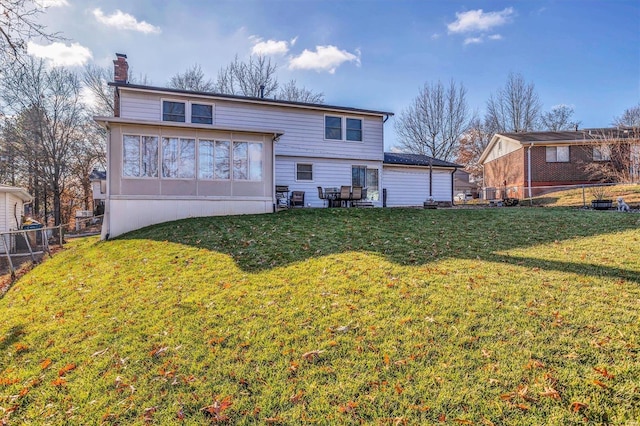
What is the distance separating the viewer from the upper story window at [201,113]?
14159mm

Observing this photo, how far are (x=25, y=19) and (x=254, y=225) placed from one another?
242 inches

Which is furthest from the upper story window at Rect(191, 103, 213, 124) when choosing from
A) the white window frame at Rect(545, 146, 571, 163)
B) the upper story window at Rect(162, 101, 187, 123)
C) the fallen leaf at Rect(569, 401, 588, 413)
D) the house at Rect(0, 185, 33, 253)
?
the white window frame at Rect(545, 146, 571, 163)

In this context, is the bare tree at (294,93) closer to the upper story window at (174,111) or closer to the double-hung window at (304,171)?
the double-hung window at (304,171)

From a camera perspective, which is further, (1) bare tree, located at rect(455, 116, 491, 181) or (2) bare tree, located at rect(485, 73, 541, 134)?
(1) bare tree, located at rect(455, 116, 491, 181)

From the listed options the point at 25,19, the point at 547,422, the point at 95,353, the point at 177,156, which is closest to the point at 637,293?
the point at 547,422

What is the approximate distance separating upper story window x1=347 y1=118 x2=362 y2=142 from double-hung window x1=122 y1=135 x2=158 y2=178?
8729 mm

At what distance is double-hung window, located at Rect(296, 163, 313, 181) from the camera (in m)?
15.5

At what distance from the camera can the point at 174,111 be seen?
13.9 meters

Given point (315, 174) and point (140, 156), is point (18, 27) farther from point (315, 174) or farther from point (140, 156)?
point (315, 174)

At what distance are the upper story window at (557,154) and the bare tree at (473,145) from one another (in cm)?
1234

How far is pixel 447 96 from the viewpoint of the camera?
31766mm

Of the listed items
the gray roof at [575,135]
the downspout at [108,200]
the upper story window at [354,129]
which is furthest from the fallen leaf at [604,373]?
the gray roof at [575,135]

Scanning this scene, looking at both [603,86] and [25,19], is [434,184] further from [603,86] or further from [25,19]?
[25,19]

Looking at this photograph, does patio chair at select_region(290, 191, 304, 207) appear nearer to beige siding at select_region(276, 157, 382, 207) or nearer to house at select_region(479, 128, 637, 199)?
beige siding at select_region(276, 157, 382, 207)
